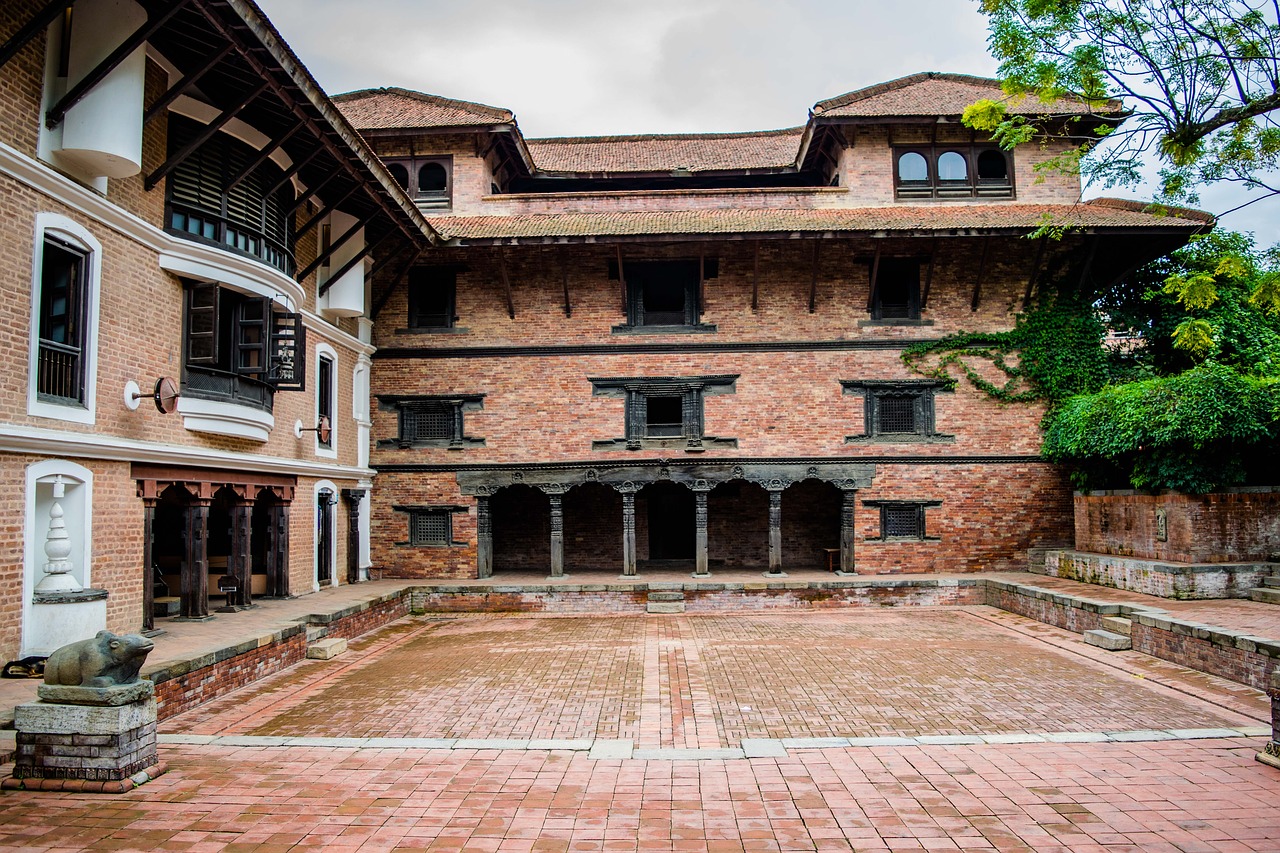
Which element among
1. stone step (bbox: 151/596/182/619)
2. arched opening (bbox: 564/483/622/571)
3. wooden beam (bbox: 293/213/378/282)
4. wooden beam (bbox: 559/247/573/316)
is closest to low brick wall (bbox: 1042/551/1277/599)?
arched opening (bbox: 564/483/622/571)

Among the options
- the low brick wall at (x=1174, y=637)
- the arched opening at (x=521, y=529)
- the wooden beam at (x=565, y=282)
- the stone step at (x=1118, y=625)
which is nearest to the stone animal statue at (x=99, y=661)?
the low brick wall at (x=1174, y=637)

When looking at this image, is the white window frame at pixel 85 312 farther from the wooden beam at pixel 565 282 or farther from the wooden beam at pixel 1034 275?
the wooden beam at pixel 1034 275

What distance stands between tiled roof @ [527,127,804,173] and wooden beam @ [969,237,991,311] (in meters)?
6.28

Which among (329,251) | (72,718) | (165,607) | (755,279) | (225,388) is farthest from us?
(755,279)

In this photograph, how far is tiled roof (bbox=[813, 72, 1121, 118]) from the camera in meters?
20.0

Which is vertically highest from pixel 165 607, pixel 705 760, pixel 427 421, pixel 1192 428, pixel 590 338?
pixel 590 338

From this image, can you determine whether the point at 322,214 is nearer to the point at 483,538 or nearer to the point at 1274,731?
the point at 483,538

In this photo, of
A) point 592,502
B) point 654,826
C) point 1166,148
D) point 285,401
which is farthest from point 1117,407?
point 285,401

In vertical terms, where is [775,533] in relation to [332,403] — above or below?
below

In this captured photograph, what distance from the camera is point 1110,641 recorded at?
11.9m

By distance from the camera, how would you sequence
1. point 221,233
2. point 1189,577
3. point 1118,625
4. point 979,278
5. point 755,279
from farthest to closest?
point 979,278 < point 755,279 < point 1189,577 < point 1118,625 < point 221,233

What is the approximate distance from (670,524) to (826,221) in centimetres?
853

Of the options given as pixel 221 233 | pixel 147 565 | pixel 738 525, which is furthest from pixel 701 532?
pixel 221 233

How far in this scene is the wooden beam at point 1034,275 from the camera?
1867 centimetres
